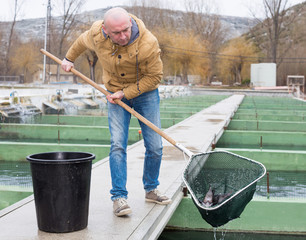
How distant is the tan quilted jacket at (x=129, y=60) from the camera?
3.51 meters

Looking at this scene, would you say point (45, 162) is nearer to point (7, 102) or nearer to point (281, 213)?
point (281, 213)

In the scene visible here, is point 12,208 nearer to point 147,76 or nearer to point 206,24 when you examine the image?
point 147,76

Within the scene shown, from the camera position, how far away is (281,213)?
16.3 ft

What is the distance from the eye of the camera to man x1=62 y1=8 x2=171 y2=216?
3.47 m

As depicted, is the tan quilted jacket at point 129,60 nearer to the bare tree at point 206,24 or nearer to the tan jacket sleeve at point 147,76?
the tan jacket sleeve at point 147,76

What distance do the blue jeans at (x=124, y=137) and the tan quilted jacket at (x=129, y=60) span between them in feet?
0.49

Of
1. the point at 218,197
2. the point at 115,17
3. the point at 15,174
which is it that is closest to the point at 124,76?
the point at 115,17

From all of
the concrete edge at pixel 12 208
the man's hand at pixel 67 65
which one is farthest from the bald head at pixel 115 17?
the concrete edge at pixel 12 208

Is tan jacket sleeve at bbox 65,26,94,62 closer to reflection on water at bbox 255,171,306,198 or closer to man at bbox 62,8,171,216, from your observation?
man at bbox 62,8,171,216

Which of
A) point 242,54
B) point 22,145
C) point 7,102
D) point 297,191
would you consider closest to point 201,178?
point 297,191

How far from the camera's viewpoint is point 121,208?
12.2 feet

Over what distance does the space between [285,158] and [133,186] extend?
4161 millimetres

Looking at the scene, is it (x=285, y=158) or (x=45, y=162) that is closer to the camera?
(x=45, y=162)

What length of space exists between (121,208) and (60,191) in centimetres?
60
